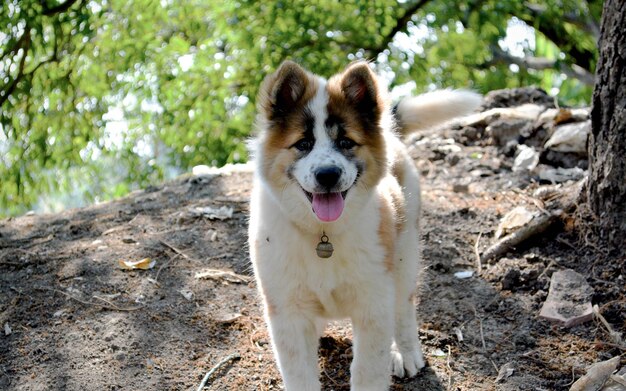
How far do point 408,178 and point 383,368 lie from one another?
4.46 feet

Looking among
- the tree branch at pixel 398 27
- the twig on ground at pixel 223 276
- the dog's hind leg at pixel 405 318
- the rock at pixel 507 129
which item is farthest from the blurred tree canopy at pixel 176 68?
the dog's hind leg at pixel 405 318

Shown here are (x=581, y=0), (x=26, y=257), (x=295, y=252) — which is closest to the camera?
(x=295, y=252)

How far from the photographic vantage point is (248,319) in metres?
4.64

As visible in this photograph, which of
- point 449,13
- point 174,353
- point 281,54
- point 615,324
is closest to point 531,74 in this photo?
point 449,13

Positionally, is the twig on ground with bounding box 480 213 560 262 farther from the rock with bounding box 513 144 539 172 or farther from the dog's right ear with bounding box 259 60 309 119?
the dog's right ear with bounding box 259 60 309 119

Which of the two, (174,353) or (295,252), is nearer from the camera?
(295,252)

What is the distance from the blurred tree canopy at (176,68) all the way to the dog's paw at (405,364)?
18.3ft

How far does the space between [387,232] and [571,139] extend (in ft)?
10.3

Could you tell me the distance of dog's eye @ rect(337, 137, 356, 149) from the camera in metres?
3.72

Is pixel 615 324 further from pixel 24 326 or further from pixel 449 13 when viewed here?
pixel 449 13

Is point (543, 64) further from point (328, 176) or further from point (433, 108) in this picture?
point (328, 176)

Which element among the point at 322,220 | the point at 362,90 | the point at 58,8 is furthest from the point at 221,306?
the point at 58,8

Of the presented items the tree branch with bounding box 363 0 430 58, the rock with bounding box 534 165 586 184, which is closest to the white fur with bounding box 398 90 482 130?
the rock with bounding box 534 165 586 184

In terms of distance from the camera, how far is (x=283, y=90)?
150 inches
